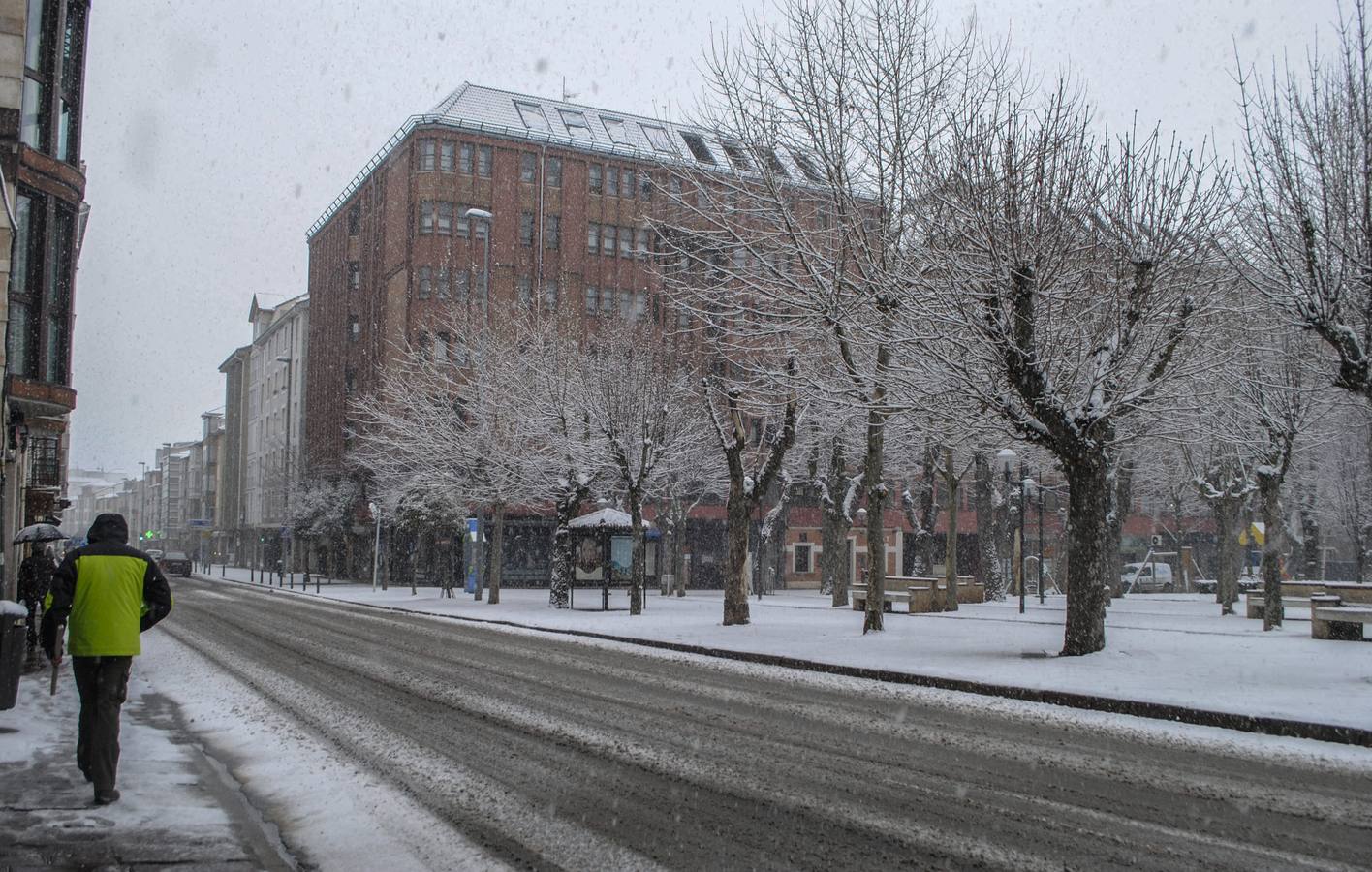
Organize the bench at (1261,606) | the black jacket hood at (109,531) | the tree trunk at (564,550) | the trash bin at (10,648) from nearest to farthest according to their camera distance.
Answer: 1. the black jacket hood at (109,531)
2. the trash bin at (10,648)
3. the bench at (1261,606)
4. the tree trunk at (564,550)

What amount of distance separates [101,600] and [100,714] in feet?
2.26

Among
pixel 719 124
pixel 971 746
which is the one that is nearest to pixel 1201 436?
pixel 719 124

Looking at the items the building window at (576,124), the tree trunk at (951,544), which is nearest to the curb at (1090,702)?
the tree trunk at (951,544)

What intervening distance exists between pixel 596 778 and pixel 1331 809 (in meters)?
4.65

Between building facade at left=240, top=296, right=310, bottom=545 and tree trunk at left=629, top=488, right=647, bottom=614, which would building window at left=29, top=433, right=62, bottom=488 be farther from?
building facade at left=240, top=296, right=310, bottom=545

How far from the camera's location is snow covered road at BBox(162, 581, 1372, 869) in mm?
5863

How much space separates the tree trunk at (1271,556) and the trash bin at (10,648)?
21.8 metres

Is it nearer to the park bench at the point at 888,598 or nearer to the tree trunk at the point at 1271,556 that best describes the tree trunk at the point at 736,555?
the park bench at the point at 888,598

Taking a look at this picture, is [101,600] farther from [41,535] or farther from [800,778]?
[41,535]

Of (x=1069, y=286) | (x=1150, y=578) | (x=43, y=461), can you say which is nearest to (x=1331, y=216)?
(x=1069, y=286)

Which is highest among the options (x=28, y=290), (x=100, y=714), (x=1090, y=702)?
(x=28, y=290)

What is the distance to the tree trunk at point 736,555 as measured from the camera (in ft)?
75.4

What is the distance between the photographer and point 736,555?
2306 cm

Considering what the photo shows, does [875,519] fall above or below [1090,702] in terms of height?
above
